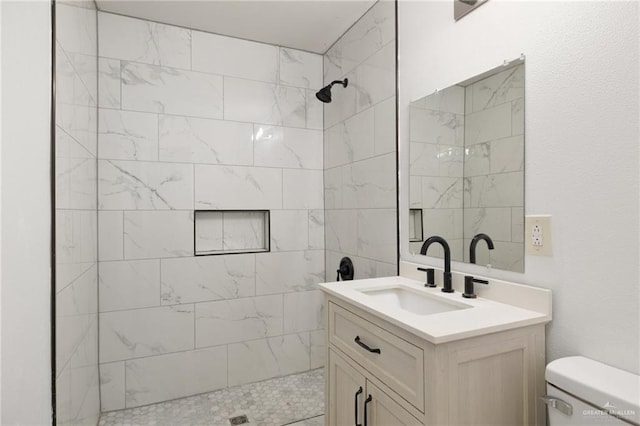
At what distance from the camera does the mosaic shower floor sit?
1982mm

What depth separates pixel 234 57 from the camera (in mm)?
2383

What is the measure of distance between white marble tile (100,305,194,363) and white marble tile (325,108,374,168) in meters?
1.39

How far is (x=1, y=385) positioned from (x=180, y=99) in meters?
1.83

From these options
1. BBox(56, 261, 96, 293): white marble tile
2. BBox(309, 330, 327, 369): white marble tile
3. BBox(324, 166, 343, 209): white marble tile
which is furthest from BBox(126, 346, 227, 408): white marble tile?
BBox(324, 166, 343, 209): white marble tile

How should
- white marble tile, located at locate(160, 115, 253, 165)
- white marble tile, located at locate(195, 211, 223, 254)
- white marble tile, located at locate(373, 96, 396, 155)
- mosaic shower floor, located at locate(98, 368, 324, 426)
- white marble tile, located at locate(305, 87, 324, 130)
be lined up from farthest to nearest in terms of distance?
white marble tile, located at locate(305, 87, 324, 130) < white marble tile, located at locate(195, 211, 223, 254) < white marble tile, located at locate(160, 115, 253, 165) < mosaic shower floor, located at locate(98, 368, 324, 426) < white marble tile, located at locate(373, 96, 396, 155)

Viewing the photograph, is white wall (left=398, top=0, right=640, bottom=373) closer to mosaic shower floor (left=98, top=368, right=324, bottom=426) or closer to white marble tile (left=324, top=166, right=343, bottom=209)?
white marble tile (left=324, top=166, right=343, bottom=209)

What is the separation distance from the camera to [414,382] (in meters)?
1.02

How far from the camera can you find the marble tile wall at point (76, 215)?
123 cm

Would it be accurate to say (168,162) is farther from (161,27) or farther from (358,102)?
(358,102)

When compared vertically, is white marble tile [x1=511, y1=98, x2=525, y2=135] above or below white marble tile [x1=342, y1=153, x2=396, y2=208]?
above

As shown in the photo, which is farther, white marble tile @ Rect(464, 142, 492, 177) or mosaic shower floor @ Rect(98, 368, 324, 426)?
mosaic shower floor @ Rect(98, 368, 324, 426)

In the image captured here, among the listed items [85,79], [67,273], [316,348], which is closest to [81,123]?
[85,79]

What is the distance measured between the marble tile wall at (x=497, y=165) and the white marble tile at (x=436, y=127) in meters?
0.05

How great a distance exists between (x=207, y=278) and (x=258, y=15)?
5.48ft
